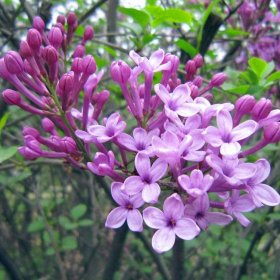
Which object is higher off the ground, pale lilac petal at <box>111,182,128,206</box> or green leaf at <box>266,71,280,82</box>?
pale lilac petal at <box>111,182,128,206</box>

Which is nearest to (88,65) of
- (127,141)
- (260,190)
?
(127,141)

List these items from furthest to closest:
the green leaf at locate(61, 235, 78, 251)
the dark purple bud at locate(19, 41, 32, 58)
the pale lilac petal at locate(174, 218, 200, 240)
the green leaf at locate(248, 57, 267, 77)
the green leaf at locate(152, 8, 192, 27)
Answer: the green leaf at locate(61, 235, 78, 251) → the green leaf at locate(152, 8, 192, 27) → the green leaf at locate(248, 57, 267, 77) → the dark purple bud at locate(19, 41, 32, 58) → the pale lilac petal at locate(174, 218, 200, 240)

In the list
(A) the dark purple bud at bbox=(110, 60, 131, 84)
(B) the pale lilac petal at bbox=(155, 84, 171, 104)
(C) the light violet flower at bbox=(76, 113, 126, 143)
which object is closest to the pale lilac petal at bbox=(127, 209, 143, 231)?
(C) the light violet flower at bbox=(76, 113, 126, 143)

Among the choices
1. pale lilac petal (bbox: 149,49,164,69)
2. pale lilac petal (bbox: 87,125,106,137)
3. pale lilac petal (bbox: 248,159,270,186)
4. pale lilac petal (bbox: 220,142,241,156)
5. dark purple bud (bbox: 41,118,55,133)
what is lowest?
dark purple bud (bbox: 41,118,55,133)

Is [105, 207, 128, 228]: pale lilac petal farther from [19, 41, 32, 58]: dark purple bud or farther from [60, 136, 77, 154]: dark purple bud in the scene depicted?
[19, 41, 32, 58]: dark purple bud

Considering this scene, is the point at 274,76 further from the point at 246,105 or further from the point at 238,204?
the point at 238,204

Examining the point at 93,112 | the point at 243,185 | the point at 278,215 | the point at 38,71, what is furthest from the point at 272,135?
the point at 278,215

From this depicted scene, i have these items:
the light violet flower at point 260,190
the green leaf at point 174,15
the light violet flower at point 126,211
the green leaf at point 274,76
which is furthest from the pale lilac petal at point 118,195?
the green leaf at point 174,15

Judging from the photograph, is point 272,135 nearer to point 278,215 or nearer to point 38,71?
point 38,71
